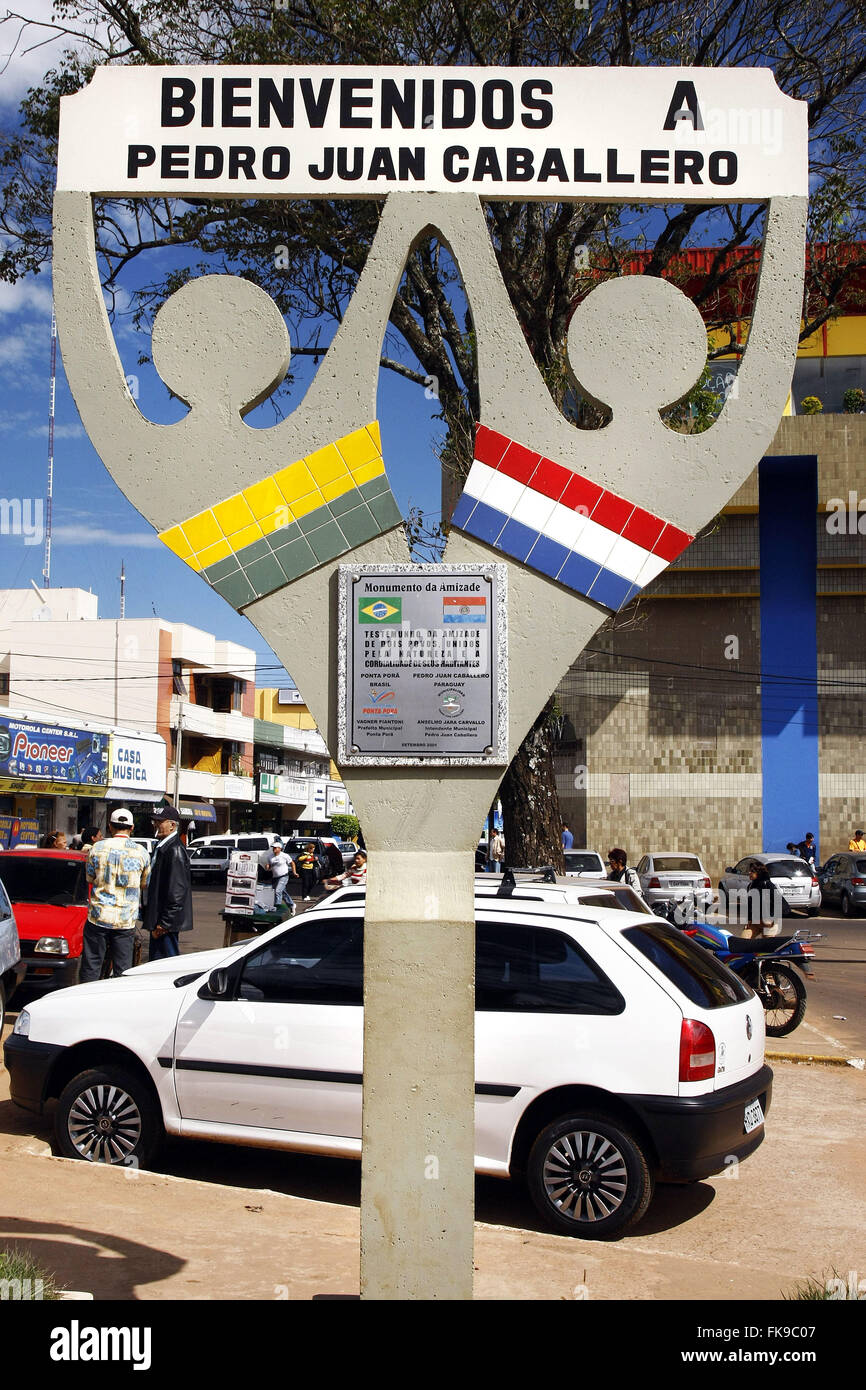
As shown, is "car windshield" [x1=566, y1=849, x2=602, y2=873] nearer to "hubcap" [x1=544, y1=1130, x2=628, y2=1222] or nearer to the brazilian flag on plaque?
"hubcap" [x1=544, y1=1130, x2=628, y2=1222]

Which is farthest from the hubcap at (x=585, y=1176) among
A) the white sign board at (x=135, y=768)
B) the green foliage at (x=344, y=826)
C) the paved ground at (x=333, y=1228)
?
the green foliage at (x=344, y=826)

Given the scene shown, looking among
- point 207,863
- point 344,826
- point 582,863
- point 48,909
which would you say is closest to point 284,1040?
point 48,909

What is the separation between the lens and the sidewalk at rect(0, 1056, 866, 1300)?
185 inches

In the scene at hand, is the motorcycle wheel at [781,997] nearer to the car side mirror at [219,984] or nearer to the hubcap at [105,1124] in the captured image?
the car side mirror at [219,984]

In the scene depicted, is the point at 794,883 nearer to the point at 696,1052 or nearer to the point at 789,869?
the point at 789,869

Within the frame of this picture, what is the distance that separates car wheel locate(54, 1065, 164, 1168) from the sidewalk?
0.20 meters

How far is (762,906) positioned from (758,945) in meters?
2.37

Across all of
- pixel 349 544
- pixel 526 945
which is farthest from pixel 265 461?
pixel 526 945

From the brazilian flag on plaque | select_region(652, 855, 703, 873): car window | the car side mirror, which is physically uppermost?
the brazilian flag on plaque

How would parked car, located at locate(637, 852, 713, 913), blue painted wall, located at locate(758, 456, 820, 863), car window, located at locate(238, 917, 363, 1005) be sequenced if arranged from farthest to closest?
blue painted wall, located at locate(758, 456, 820, 863), parked car, located at locate(637, 852, 713, 913), car window, located at locate(238, 917, 363, 1005)

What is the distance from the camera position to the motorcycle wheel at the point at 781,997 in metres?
11.6

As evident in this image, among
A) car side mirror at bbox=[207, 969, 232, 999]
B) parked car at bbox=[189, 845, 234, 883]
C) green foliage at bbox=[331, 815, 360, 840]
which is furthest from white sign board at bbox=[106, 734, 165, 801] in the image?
car side mirror at bbox=[207, 969, 232, 999]

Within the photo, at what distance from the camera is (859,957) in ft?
60.5

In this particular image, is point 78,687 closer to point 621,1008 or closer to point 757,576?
point 757,576
